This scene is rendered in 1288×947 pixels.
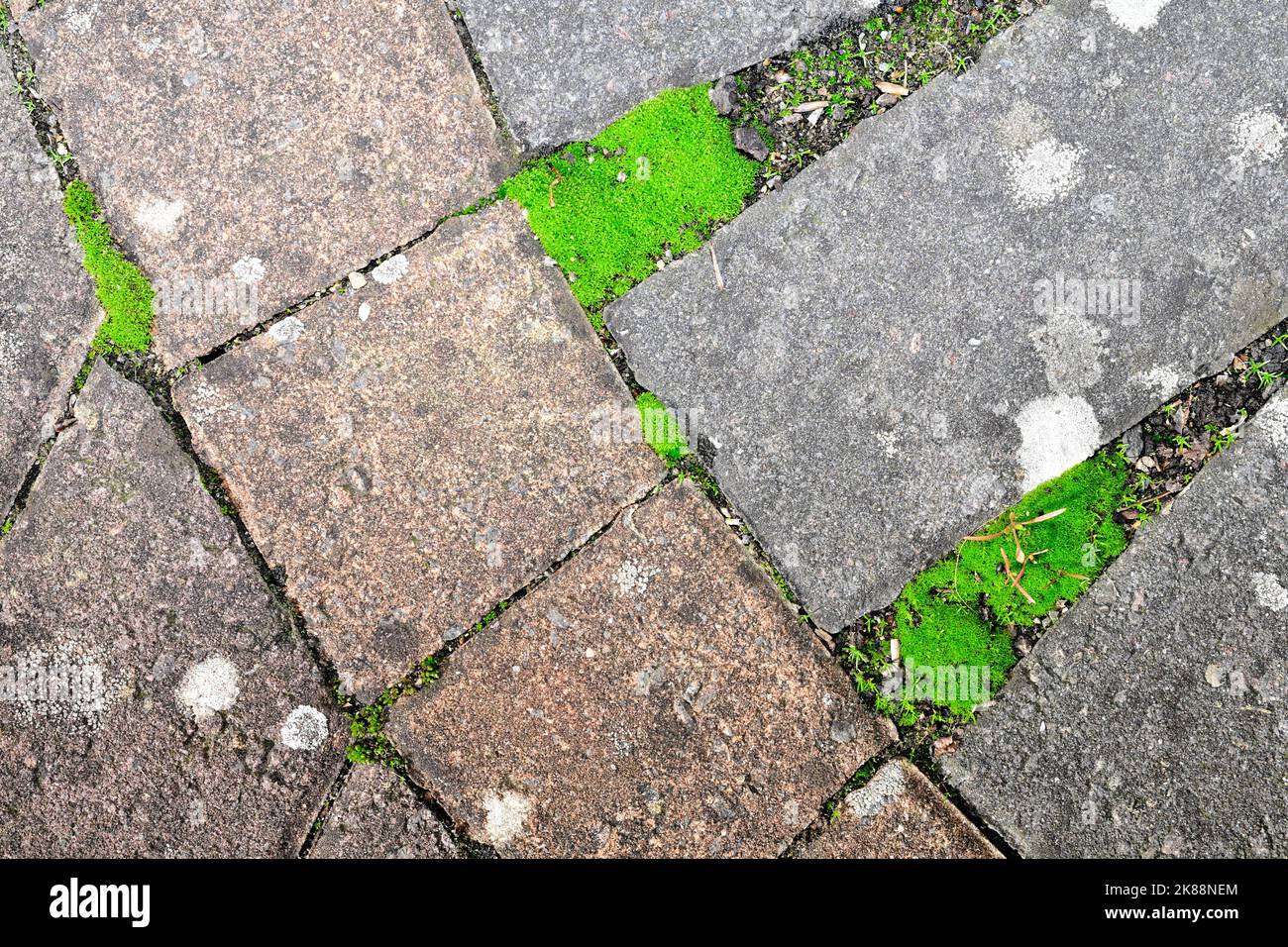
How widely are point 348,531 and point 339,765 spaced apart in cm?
63

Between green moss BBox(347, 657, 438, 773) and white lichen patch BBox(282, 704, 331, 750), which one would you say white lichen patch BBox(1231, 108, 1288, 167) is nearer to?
green moss BBox(347, 657, 438, 773)

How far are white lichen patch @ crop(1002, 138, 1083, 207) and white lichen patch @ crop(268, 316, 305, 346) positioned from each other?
6.67 feet

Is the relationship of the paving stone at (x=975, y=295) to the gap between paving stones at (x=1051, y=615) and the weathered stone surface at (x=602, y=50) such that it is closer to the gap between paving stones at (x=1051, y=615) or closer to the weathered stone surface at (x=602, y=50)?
the gap between paving stones at (x=1051, y=615)

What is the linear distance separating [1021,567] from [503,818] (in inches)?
61.4

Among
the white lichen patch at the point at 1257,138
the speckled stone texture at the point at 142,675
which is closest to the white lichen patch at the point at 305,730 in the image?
the speckled stone texture at the point at 142,675

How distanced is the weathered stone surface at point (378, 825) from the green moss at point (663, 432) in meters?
1.15

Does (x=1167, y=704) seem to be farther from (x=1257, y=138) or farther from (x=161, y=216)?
(x=161, y=216)

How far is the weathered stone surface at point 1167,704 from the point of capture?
6.98 ft

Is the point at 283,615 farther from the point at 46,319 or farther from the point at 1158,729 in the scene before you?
the point at 1158,729

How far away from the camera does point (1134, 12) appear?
89.8 inches

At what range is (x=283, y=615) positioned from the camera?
2209 mm

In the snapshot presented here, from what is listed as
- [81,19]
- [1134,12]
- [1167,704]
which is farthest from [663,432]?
[81,19]

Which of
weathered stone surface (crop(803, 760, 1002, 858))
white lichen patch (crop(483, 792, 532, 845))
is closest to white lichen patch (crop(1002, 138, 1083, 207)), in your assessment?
weathered stone surface (crop(803, 760, 1002, 858))

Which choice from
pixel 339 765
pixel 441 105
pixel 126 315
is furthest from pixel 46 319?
pixel 339 765
